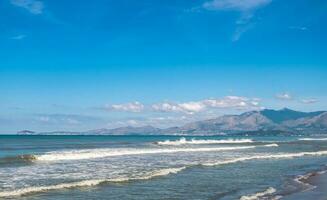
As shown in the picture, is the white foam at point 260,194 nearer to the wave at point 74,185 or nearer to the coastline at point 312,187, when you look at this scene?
the coastline at point 312,187

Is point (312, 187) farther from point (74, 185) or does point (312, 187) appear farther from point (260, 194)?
point (74, 185)

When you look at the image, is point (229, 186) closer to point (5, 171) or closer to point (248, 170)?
point (248, 170)

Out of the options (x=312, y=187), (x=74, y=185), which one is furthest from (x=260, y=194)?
(x=74, y=185)

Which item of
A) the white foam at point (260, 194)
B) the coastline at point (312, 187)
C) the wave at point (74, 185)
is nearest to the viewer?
the white foam at point (260, 194)

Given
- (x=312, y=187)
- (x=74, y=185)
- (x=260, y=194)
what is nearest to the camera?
(x=260, y=194)

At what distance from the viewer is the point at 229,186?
25.0 m

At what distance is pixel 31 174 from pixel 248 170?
1484 cm

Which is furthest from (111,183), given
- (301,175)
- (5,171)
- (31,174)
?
(301,175)

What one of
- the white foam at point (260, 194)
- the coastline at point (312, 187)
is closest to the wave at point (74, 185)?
the white foam at point (260, 194)

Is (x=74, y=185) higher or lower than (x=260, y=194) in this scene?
higher

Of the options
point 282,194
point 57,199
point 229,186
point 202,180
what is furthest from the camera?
point 202,180

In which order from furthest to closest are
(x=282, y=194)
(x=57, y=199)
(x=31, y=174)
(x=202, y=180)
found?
1. (x=31, y=174)
2. (x=202, y=180)
3. (x=282, y=194)
4. (x=57, y=199)

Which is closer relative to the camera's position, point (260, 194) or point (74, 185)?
point (260, 194)

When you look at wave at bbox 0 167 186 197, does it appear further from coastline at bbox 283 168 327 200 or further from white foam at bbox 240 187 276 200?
coastline at bbox 283 168 327 200
